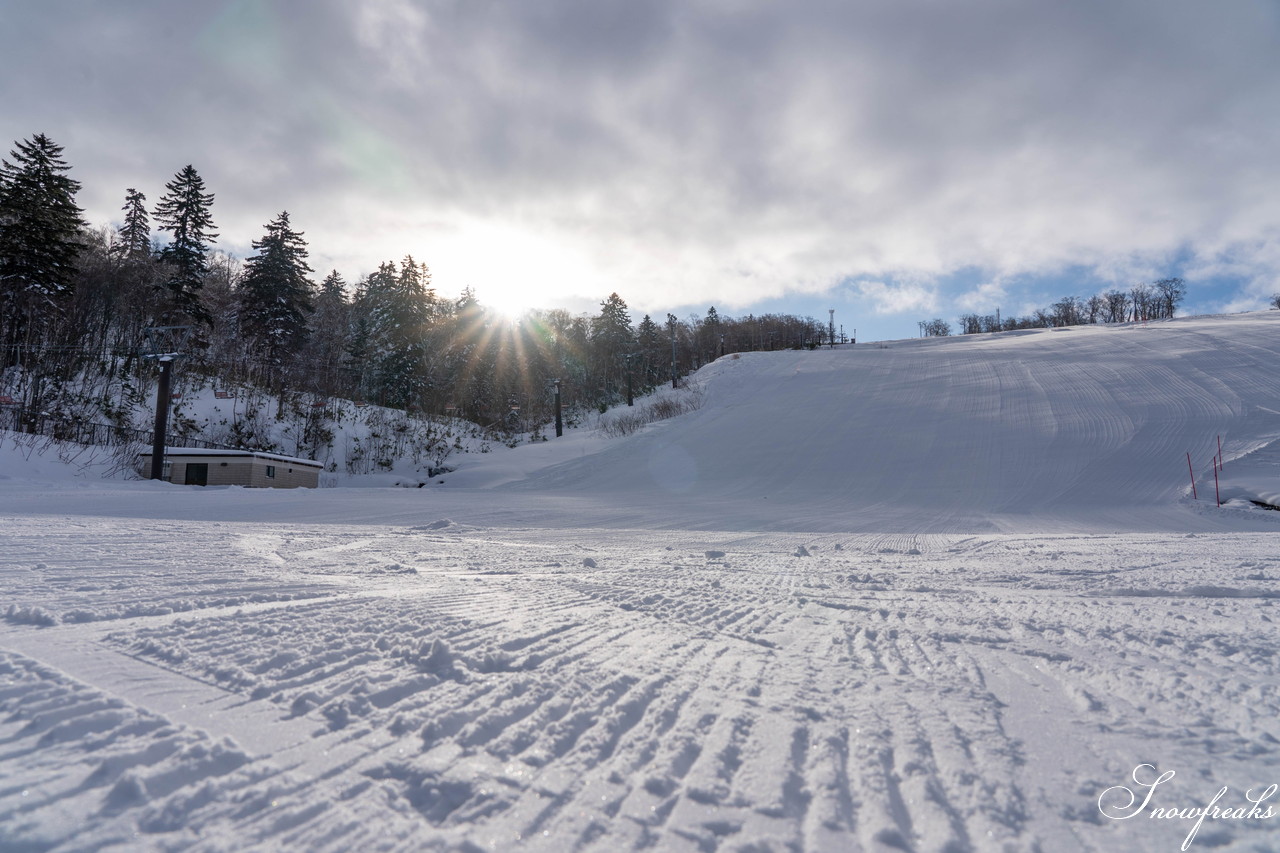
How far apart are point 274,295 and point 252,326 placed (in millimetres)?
2146

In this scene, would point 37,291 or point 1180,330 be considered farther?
point 1180,330

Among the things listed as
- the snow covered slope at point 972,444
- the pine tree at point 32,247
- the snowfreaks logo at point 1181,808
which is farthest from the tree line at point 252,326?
the snowfreaks logo at point 1181,808

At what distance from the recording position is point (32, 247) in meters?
22.4

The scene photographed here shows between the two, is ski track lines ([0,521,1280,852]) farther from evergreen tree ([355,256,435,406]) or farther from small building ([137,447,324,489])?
evergreen tree ([355,256,435,406])

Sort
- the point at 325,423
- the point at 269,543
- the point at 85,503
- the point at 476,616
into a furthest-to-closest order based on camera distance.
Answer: the point at 325,423 < the point at 85,503 < the point at 269,543 < the point at 476,616

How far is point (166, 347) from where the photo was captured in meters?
24.7

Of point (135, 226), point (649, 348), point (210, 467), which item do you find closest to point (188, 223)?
point (135, 226)

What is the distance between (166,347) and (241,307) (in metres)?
12.4

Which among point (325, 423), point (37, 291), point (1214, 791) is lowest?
point (1214, 791)

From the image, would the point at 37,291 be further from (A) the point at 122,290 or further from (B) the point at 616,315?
(B) the point at 616,315

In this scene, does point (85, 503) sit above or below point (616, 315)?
below

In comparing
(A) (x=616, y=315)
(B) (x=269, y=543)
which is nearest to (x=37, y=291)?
(B) (x=269, y=543)

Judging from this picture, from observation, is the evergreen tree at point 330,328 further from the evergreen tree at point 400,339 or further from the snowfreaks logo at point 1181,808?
the snowfreaks logo at point 1181,808

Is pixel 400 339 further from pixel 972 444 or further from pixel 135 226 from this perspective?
pixel 972 444
